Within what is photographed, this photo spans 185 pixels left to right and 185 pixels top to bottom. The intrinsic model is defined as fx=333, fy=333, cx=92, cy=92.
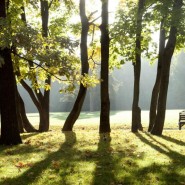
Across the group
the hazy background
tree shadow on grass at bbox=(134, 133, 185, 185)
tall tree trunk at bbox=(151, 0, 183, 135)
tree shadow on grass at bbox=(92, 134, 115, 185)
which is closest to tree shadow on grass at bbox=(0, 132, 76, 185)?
tree shadow on grass at bbox=(92, 134, 115, 185)

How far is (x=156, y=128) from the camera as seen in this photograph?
588 inches

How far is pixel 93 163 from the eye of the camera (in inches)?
316

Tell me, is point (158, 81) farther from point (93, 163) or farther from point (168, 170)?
point (168, 170)

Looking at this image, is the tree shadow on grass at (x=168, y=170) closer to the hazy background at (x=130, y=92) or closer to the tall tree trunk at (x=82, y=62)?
the tall tree trunk at (x=82, y=62)

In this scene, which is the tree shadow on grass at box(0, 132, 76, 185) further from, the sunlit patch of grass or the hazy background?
the hazy background

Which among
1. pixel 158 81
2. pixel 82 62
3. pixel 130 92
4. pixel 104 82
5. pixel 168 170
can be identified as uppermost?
pixel 130 92

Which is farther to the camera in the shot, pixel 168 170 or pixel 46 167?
pixel 46 167

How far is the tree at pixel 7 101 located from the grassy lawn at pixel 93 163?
0.79 meters

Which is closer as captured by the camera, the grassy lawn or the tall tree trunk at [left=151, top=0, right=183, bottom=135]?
the grassy lawn

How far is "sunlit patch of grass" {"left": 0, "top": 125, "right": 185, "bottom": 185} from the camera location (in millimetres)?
6680

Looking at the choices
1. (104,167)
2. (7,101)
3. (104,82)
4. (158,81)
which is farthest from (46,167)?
(158,81)

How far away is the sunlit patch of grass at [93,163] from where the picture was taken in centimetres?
668

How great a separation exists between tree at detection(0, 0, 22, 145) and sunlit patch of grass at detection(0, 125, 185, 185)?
730 mm

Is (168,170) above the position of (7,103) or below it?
below
